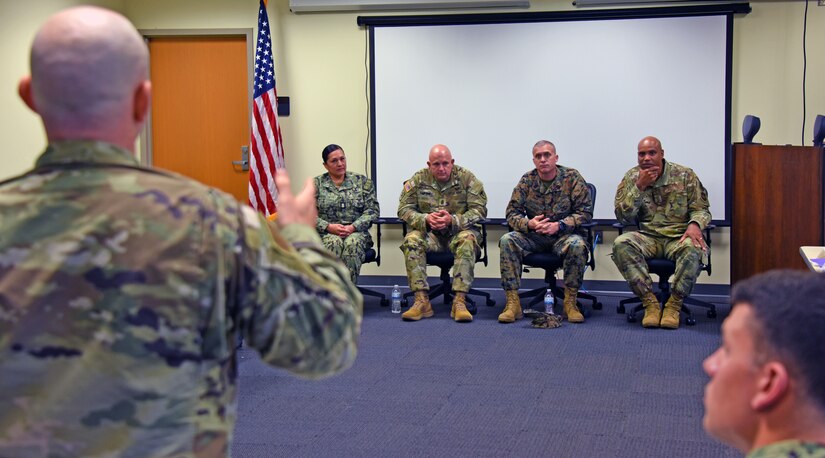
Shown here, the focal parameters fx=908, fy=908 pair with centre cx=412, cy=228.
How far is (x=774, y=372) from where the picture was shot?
938mm

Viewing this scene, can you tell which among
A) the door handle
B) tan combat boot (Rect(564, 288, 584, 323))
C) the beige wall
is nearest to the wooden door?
the door handle

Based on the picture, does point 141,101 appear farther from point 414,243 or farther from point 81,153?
→ point 414,243

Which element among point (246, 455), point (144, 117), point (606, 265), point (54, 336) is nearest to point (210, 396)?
point (54, 336)

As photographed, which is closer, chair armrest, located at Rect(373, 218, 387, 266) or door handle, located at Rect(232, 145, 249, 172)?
chair armrest, located at Rect(373, 218, 387, 266)

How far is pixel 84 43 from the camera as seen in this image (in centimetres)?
106

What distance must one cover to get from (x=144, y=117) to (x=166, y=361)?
315mm

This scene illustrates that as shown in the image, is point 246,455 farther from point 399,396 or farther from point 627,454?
point 627,454

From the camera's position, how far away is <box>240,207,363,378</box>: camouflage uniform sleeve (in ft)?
3.64

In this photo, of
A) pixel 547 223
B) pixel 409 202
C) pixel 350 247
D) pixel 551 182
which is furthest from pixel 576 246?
pixel 350 247

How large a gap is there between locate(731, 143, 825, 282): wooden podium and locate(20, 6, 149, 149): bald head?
4514 mm

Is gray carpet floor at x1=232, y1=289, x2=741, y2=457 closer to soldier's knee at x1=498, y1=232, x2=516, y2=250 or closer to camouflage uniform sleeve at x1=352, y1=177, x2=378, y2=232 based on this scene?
soldier's knee at x1=498, y1=232, x2=516, y2=250

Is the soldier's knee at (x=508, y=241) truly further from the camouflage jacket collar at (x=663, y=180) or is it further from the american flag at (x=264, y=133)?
the american flag at (x=264, y=133)

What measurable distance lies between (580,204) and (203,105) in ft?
10.3

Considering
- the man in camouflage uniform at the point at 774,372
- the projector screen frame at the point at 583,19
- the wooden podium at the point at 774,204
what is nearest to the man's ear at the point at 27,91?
the man in camouflage uniform at the point at 774,372
